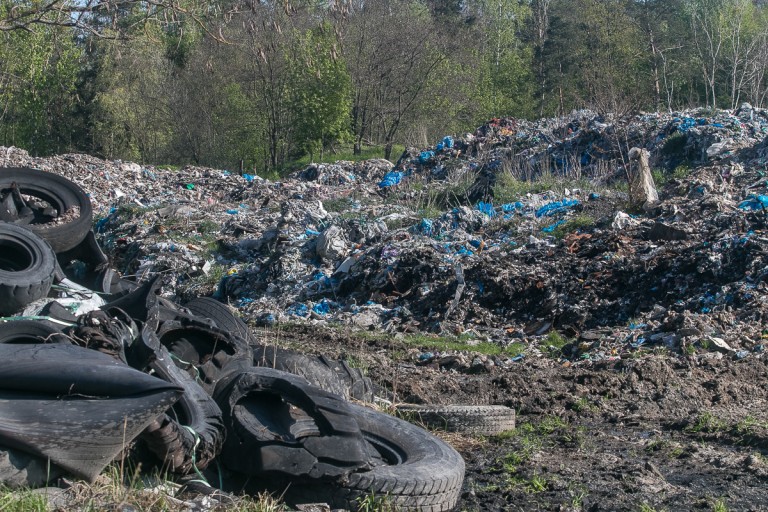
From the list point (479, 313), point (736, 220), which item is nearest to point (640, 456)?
point (479, 313)

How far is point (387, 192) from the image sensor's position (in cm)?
2022

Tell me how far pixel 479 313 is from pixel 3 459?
7.74 meters

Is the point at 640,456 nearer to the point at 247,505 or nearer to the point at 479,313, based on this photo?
the point at 247,505

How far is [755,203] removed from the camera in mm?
11484

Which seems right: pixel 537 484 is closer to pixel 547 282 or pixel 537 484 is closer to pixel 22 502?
pixel 22 502

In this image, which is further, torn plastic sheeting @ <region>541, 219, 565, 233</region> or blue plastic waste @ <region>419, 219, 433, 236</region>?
blue plastic waste @ <region>419, 219, 433, 236</region>

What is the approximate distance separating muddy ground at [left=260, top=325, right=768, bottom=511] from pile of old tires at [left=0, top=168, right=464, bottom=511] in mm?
539

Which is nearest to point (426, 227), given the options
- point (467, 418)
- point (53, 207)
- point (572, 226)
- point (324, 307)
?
point (572, 226)

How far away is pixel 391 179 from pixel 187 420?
710 inches

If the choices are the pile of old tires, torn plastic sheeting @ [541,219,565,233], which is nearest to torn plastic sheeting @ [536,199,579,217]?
torn plastic sheeting @ [541,219,565,233]

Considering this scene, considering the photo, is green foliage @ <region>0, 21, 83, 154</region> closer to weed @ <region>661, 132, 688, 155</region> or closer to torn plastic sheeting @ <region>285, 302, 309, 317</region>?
weed @ <region>661, 132, 688, 155</region>

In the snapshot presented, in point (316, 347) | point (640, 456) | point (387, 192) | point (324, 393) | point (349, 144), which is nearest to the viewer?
point (324, 393)

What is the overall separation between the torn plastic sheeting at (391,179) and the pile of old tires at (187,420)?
15.7 metres

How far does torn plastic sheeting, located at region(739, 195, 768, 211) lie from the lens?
11331mm
